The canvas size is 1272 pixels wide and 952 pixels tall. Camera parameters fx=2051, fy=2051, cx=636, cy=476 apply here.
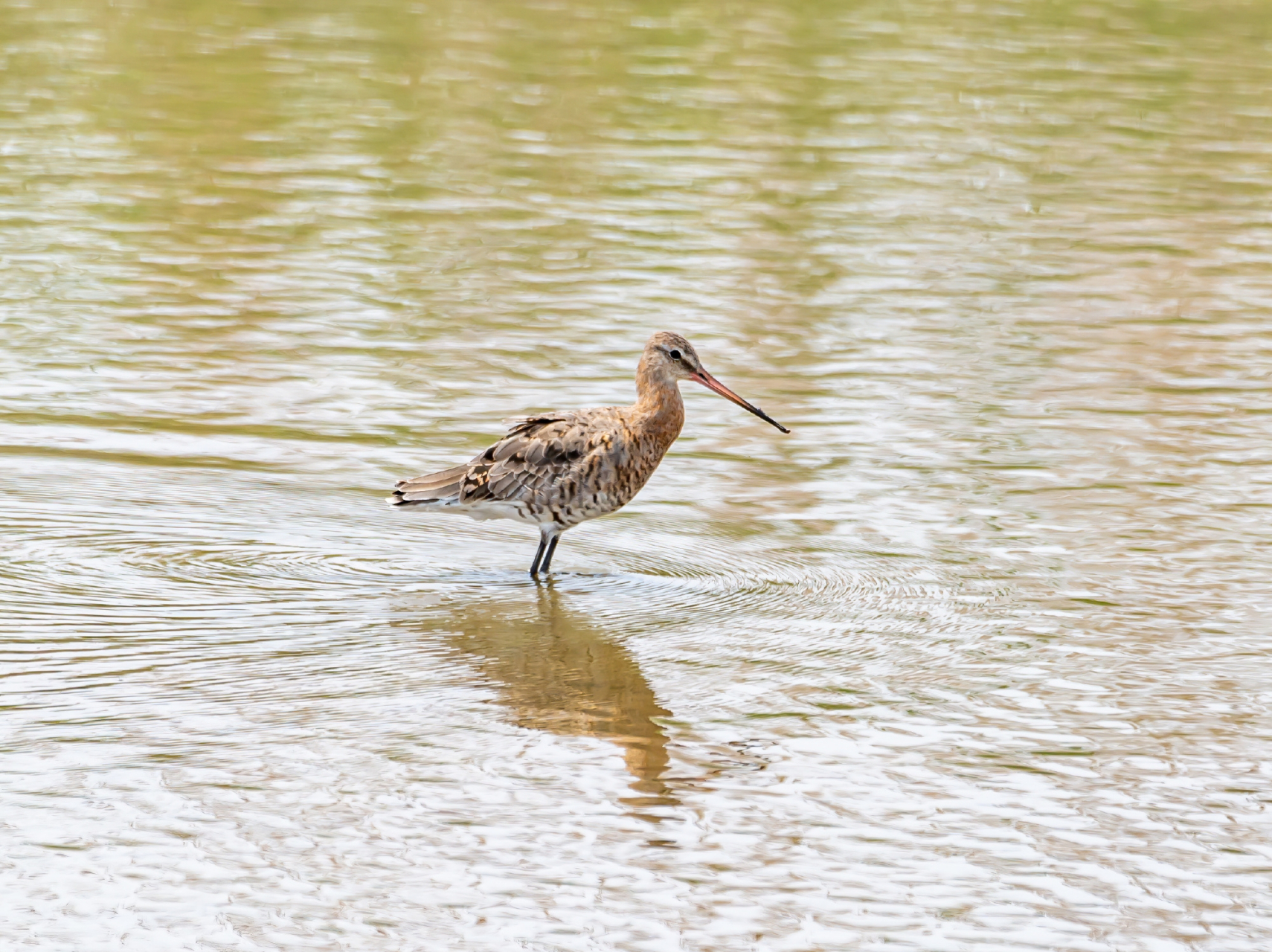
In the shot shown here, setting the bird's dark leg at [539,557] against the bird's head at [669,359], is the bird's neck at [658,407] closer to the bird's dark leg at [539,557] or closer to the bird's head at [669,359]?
the bird's head at [669,359]

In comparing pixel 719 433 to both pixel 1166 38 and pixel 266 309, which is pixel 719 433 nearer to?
pixel 266 309

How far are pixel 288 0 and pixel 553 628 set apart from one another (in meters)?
25.1

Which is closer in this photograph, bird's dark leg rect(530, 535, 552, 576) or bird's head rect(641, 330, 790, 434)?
bird's dark leg rect(530, 535, 552, 576)

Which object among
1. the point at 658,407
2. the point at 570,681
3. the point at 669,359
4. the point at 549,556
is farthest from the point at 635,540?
the point at 570,681

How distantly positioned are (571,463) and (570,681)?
1.81m

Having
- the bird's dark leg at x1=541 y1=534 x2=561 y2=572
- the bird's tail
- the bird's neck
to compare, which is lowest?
the bird's dark leg at x1=541 y1=534 x2=561 y2=572

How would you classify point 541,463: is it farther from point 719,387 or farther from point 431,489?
point 719,387

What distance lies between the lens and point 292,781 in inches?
299

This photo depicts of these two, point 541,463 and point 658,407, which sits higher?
point 658,407

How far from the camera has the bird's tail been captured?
10.7 meters

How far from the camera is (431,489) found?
10773 mm

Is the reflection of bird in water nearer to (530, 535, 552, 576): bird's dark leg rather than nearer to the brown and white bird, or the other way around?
(530, 535, 552, 576): bird's dark leg

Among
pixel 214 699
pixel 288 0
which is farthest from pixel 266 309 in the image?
pixel 288 0

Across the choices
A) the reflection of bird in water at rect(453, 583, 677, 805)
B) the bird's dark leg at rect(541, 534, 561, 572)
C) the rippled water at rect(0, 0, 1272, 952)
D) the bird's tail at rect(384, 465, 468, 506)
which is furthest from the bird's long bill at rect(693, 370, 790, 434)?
the reflection of bird in water at rect(453, 583, 677, 805)
